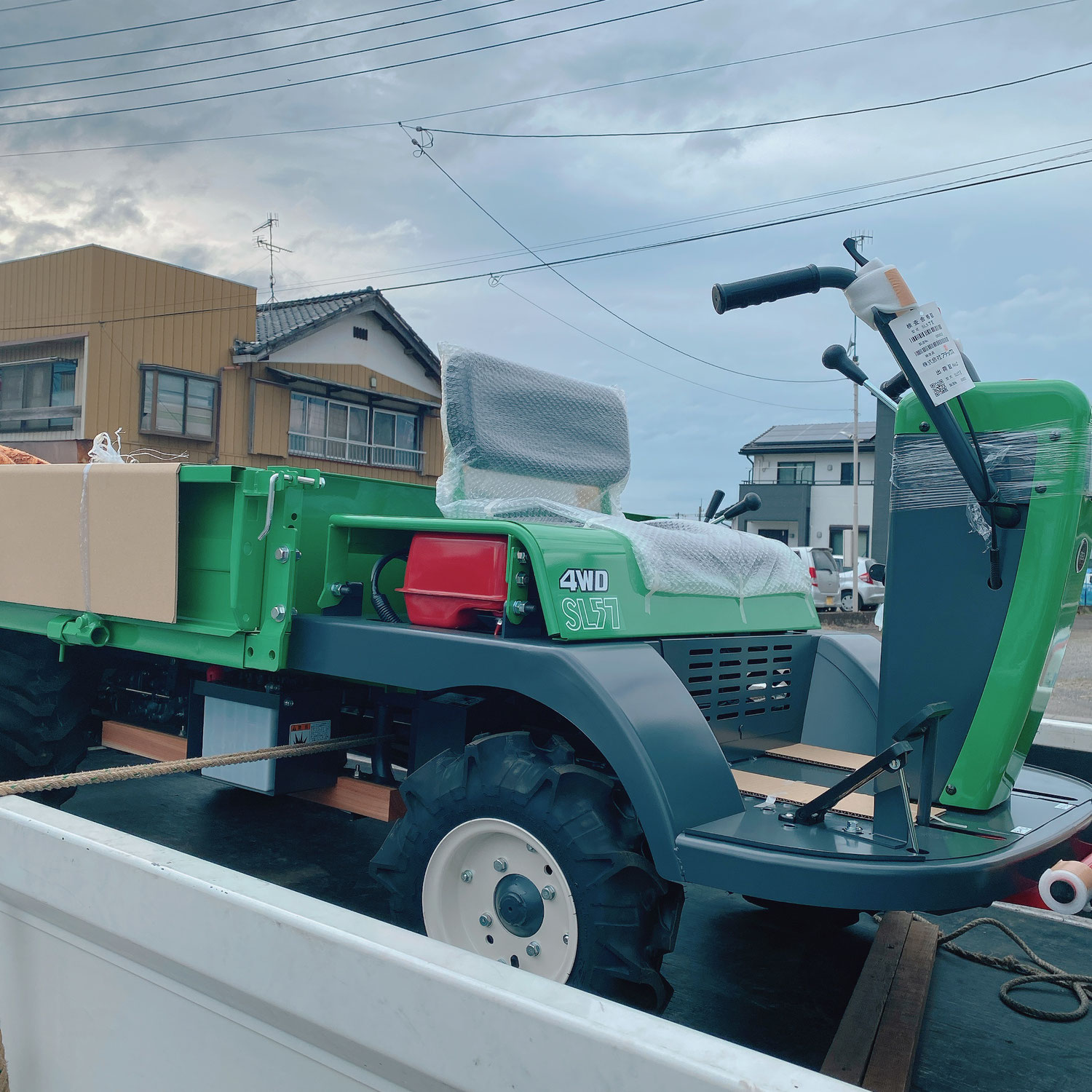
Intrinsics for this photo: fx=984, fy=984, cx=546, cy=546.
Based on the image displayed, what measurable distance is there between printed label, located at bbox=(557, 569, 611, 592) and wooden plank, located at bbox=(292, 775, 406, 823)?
38.5 inches

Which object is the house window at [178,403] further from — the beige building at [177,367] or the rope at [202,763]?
the rope at [202,763]

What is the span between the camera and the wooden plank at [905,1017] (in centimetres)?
256

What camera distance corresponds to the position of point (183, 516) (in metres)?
3.31

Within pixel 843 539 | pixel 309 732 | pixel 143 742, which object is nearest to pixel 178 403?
pixel 143 742

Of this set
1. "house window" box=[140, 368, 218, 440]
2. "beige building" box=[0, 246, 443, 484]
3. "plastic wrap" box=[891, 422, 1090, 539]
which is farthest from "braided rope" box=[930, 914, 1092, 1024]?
"house window" box=[140, 368, 218, 440]

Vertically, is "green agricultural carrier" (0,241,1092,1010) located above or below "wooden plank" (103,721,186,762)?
above

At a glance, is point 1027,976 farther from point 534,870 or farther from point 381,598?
point 381,598

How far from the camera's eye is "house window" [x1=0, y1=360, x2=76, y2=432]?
20656 mm

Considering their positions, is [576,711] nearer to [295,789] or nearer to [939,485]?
[939,485]

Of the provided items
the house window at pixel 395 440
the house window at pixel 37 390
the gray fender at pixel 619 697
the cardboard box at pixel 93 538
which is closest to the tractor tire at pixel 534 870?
the gray fender at pixel 619 697

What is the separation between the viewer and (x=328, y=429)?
2447 cm

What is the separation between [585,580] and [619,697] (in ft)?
1.42

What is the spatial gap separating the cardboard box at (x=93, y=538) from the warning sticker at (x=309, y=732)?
1.85 ft

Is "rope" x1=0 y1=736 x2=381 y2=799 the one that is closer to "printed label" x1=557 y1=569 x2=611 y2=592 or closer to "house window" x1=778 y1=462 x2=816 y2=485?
"printed label" x1=557 y1=569 x2=611 y2=592
